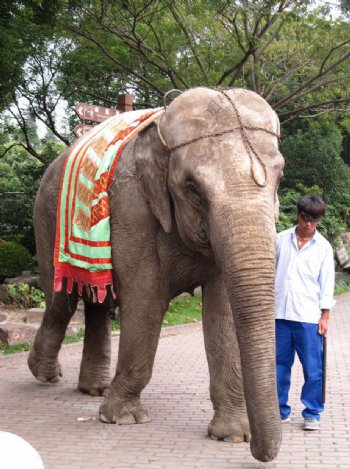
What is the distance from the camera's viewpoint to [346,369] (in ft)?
30.8

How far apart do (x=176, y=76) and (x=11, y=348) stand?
353 inches

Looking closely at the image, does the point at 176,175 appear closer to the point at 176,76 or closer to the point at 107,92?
the point at 176,76

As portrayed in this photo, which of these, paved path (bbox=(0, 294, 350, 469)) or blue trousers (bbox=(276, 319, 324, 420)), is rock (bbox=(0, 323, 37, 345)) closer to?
paved path (bbox=(0, 294, 350, 469))

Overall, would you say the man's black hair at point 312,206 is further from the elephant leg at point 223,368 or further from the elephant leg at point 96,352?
the elephant leg at point 96,352

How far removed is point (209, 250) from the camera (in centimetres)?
561

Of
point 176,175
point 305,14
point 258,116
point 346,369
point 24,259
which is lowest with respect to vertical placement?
point 346,369

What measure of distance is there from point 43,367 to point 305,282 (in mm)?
3123

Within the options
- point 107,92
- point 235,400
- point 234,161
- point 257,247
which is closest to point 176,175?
point 234,161

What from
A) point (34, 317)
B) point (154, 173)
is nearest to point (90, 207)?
point (154, 173)

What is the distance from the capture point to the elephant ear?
5.81 meters

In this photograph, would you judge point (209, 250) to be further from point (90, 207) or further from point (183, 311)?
point (183, 311)

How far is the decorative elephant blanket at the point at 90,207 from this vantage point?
6359mm

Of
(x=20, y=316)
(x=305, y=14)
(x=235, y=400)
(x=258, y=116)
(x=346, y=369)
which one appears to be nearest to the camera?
(x=258, y=116)

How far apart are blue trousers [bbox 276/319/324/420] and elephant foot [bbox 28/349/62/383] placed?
2.68 meters
